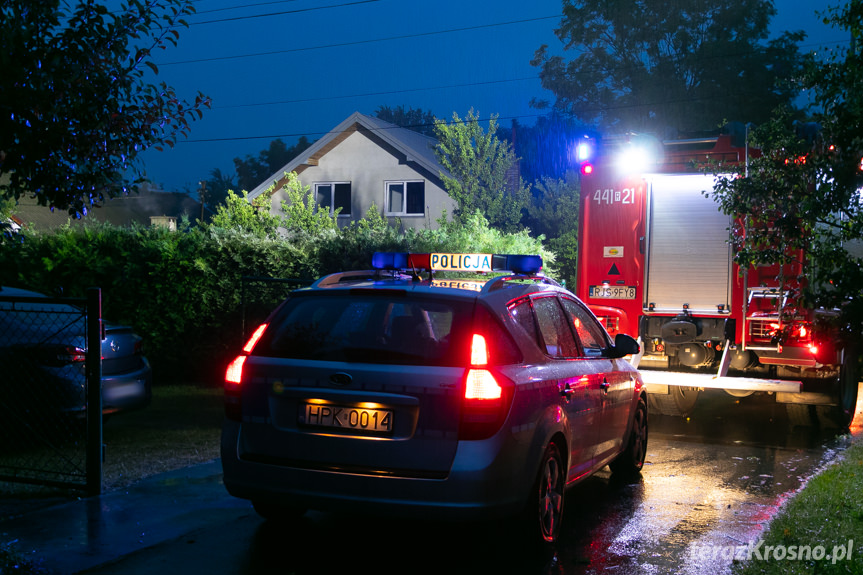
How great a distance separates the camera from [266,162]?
84.0 meters

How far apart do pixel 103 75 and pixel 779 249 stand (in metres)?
6.30

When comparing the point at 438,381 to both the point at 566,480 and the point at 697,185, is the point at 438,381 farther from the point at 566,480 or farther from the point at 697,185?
the point at 697,185

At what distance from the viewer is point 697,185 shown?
36.7ft

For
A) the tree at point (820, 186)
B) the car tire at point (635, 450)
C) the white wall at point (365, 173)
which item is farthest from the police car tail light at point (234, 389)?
the white wall at point (365, 173)

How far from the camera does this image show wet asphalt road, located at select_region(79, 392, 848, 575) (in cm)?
533

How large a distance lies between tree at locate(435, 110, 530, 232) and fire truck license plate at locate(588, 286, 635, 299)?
71.4 feet

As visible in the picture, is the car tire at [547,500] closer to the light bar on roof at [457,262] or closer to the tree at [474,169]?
the light bar on roof at [457,262]

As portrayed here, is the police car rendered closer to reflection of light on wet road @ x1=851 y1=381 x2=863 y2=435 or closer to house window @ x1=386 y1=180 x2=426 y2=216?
reflection of light on wet road @ x1=851 y1=381 x2=863 y2=435

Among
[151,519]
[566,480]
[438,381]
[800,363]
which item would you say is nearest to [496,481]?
[438,381]

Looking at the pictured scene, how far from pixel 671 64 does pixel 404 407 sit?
138 feet

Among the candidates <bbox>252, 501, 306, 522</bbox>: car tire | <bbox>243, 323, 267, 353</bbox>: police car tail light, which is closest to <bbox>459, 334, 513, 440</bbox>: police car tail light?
<bbox>243, 323, 267, 353</bbox>: police car tail light

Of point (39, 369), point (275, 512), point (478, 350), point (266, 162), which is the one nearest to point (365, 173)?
point (39, 369)

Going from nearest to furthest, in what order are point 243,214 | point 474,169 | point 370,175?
point 243,214
point 474,169
point 370,175

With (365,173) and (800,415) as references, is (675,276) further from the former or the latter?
(365,173)
